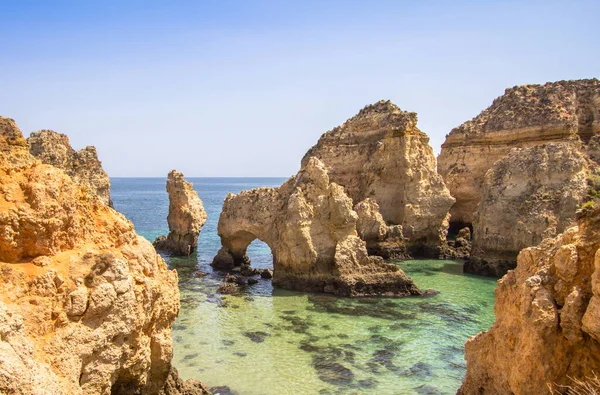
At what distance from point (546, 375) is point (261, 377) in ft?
29.3

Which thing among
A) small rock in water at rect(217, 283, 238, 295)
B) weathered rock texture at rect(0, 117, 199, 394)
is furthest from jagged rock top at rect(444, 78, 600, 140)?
weathered rock texture at rect(0, 117, 199, 394)

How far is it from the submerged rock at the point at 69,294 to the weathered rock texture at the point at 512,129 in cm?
3688

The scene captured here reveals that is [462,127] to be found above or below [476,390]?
above

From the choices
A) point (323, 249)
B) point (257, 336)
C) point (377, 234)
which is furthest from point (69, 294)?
point (377, 234)

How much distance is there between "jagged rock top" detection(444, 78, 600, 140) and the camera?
3916cm

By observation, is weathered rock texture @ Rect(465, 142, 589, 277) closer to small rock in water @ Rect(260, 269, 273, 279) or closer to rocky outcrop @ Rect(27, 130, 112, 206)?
small rock in water @ Rect(260, 269, 273, 279)

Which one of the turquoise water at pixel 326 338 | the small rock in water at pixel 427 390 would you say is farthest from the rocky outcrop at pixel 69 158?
the small rock in water at pixel 427 390

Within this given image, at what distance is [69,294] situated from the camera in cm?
737

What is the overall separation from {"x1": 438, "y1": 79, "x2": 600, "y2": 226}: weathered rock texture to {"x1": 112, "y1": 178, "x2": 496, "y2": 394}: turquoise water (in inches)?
723

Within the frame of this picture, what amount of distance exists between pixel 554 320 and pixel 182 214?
1176 inches

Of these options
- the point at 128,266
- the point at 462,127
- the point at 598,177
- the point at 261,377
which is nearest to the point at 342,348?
the point at 261,377

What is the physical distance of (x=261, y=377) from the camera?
14695 millimetres

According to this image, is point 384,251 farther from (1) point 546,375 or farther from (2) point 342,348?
(1) point 546,375

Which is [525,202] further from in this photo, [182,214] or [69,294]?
[69,294]
